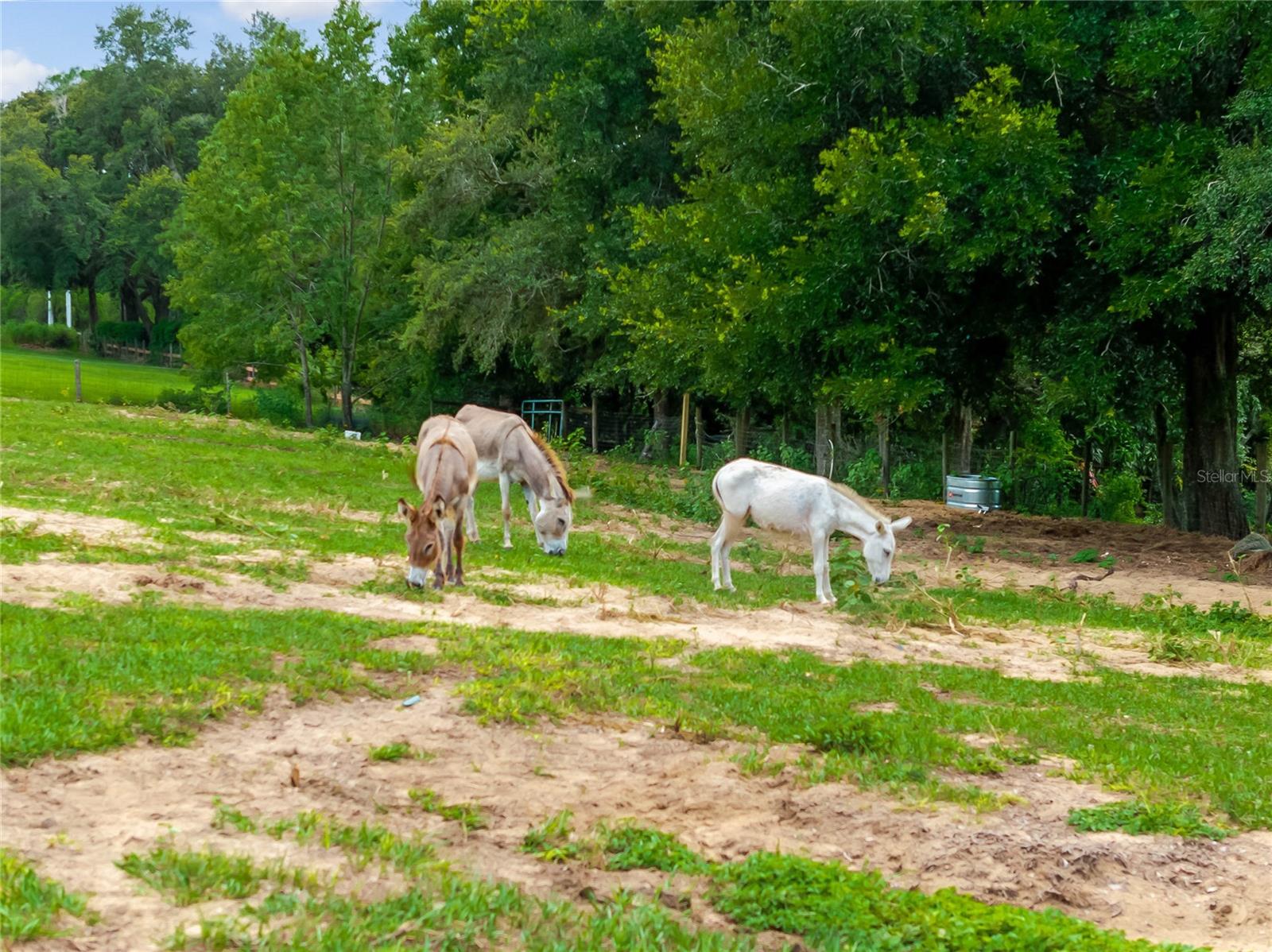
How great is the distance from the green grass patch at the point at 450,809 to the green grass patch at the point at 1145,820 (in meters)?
3.15

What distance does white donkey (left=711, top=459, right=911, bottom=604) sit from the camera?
46.1 feet

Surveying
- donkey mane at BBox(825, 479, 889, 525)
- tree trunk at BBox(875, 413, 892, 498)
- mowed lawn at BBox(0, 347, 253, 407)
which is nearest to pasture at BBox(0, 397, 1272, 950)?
donkey mane at BBox(825, 479, 889, 525)

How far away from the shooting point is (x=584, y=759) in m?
7.06

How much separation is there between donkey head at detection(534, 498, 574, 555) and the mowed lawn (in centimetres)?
2629

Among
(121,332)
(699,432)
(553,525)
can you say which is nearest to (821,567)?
(553,525)

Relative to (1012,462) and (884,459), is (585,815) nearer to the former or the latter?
(884,459)

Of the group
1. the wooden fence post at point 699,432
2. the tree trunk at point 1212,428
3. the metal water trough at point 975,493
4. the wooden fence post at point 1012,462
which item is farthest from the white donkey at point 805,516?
the wooden fence post at point 699,432

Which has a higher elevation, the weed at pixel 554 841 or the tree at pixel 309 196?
the tree at pixel 309 196

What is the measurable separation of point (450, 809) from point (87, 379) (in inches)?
2049

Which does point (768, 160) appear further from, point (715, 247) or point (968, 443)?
point (968, 443)

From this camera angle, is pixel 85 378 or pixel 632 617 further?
pixel 85 378

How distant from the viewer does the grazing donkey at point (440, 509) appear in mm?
11375

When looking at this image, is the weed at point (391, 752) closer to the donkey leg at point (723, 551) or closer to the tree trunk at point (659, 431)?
the donkey leg at point (723, 551)

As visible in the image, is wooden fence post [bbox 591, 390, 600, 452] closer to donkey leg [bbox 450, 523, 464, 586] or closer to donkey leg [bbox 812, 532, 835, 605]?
donkey leg [bbox 812, 532, 835, 605]
